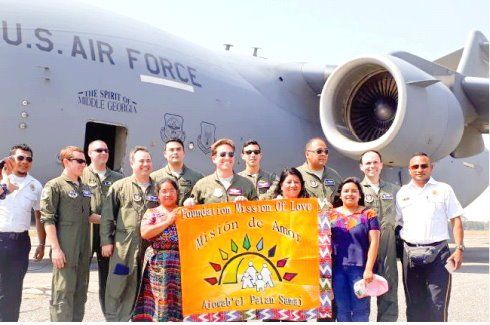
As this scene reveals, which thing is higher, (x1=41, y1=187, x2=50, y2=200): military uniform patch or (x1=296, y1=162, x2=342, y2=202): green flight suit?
(x1=296, y1=162, x2=342, y2=202): green flight suit

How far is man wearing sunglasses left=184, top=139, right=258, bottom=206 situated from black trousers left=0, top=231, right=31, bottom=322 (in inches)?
57.0

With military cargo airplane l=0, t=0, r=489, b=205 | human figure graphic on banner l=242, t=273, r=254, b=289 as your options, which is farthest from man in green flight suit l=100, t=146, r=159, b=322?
military cargo airplane l=0, t=0, r=489, b=205

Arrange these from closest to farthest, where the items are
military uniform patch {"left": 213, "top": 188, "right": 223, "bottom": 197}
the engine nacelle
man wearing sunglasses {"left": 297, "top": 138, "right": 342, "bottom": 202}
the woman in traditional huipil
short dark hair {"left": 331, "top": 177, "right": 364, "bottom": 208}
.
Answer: the woman in traditional huipil, short dark hair {"left": 331, "top": 177, "right": 364, "bottom": 208}, military uniform patch {"left": 213, "top": 188, "right": 223, "bottom": 197}, man wearing sunglasses {"left": 297, "top": 138, "right": 342, "bottom": 202}, the engine nacelle

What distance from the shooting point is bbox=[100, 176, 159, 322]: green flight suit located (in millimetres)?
4719

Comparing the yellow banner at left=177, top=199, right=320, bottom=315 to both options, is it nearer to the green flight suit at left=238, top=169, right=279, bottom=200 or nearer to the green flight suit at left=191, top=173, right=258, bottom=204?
the green flight suit at left=191, top=173, right=258, bottom=204

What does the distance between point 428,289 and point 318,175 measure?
4.29 feet

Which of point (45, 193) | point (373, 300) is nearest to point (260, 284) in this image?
point (45, 193)

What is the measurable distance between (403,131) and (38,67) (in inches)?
206

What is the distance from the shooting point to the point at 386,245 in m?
5.12

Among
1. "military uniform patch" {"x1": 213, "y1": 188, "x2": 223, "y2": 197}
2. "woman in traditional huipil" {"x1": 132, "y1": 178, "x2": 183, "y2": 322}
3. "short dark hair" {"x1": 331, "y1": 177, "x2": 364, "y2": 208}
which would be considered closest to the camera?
"woman in traditional huipil" {"x1": 132, "y1": 178, "x2": 183, "y2": 322}

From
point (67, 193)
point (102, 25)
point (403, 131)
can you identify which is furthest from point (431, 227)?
point (102, 25)

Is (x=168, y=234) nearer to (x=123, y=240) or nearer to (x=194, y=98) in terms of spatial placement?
(x=123, y=240)

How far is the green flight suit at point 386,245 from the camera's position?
5.00m

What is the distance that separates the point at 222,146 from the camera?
16.0ft
